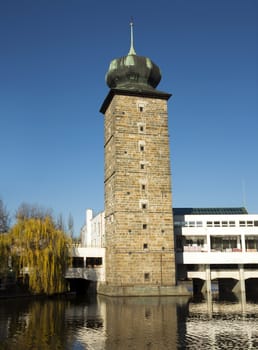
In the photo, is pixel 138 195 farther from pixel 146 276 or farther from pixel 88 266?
pixel 88 266

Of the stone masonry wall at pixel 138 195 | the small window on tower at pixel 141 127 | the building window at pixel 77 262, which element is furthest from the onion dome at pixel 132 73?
the building window at pixel 77 262

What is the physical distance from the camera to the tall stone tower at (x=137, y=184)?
1929 inches

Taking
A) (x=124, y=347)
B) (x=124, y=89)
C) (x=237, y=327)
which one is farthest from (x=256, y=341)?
(x=124, y=89)

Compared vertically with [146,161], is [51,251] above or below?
below

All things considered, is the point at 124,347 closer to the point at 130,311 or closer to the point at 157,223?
the point at 130,311

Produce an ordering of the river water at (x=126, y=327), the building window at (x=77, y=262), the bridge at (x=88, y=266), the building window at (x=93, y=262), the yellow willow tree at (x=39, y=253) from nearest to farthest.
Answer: the river water at (x=126, y=327), the yellow willow tree at (x=39, y=253), the bridge at (x=88, y=266), the building window at (x=77, y=262), the building window at (x=93, y=262)

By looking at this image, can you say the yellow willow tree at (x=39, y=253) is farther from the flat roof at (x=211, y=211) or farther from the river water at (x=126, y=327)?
the flat roof at (x=211, y=211)

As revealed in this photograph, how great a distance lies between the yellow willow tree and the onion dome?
19583 millimetres

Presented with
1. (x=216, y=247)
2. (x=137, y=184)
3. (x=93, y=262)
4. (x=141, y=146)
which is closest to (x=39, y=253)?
(x=137, y=184)

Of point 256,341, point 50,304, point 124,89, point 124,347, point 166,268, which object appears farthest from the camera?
point 124,89

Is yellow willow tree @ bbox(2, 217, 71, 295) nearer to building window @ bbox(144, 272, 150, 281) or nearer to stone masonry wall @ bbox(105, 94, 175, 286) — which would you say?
stone masonry wall @ bbox(105, 94, 175, 286)

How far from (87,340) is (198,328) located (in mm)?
6955

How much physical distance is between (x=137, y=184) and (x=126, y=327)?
86.9ft

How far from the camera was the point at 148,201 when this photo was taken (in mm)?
50812
